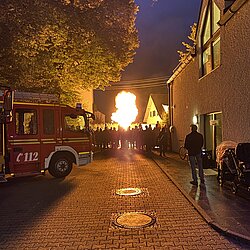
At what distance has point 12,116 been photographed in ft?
33.2

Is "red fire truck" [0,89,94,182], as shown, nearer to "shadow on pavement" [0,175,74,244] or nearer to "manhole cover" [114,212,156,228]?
"shadow on pavement" [0,175,74,244]

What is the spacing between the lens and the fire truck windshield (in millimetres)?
11711

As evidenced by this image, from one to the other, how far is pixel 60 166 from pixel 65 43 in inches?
220

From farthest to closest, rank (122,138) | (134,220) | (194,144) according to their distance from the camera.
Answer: (122,138) < (194,144) < (134,220)

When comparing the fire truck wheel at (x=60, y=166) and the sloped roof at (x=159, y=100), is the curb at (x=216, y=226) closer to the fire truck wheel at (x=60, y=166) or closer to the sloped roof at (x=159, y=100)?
the fire truck wheel at (x=60, y=166)

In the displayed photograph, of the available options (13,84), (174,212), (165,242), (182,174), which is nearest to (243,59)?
(182,174)

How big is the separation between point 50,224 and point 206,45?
10.8m

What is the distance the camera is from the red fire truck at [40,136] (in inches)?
392

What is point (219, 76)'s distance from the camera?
11.6 m

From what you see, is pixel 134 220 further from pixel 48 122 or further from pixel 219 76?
pixel 219 76

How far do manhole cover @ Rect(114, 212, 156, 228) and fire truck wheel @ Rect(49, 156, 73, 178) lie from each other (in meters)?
5.42

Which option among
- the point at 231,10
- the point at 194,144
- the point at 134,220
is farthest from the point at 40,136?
the point at 231,10

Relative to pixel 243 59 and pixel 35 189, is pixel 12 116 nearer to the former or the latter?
pixel 35 189

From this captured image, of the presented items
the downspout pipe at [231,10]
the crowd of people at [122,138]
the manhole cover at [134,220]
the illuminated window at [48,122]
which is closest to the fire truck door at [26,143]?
the illuminated window at [48,122]
